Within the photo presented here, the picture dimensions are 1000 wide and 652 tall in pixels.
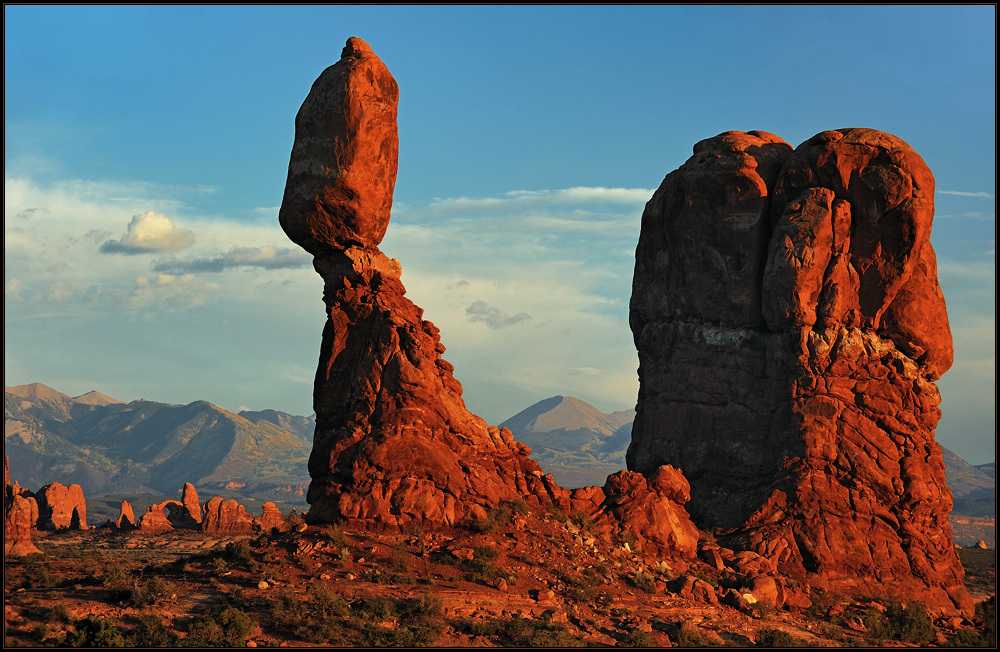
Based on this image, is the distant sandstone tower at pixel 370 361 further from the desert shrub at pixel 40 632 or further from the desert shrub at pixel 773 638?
the desert shrub at pixel 40 632

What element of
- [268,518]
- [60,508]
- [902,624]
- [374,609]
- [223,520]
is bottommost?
[223,520]

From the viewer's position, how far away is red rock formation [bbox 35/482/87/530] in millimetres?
78375

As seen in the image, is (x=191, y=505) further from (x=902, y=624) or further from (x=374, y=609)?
(x=902, y=624)

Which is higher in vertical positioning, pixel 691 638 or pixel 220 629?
pixel 220 629

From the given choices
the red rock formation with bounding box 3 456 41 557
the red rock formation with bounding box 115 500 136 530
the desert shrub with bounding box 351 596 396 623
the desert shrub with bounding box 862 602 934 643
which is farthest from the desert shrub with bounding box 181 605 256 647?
the red rock formation with bounding box 115 500 136 530

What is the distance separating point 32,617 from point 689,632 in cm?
1831

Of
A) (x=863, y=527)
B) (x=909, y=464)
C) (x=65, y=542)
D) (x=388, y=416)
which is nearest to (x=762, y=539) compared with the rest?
(x=863, y=527)

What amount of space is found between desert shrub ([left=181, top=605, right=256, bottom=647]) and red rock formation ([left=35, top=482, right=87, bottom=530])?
2105 inches

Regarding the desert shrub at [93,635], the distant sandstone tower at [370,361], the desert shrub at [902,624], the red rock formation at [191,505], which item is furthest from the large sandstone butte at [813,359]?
the red rock formation at [191,505]

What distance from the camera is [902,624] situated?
35625 mm

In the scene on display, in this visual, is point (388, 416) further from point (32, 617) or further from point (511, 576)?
point (32, 617)

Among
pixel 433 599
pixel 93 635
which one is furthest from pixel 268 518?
pixel 93 635

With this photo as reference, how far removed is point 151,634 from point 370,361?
466 inches

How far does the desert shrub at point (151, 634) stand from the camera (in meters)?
28.0
